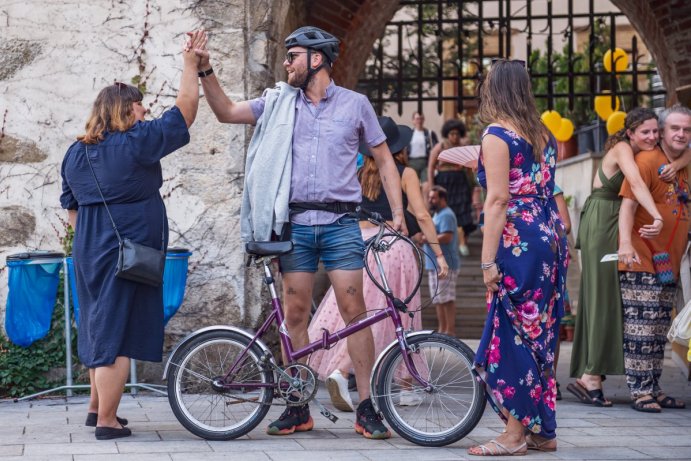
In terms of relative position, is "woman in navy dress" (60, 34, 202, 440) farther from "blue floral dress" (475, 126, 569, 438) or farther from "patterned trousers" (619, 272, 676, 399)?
"patterned trousers" (619, 272, 676, 399)

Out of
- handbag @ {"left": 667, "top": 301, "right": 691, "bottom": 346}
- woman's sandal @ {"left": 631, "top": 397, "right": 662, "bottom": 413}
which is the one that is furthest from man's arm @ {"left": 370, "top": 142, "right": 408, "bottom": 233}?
woman's sandal @ {"left": 631, "top": 397, "right": 662, "bottom": 413}

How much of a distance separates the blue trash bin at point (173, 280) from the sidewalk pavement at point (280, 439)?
0.53m

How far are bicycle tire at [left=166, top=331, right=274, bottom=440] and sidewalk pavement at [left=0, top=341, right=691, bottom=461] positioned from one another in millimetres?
89

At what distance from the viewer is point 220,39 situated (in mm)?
7191

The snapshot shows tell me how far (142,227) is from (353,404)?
6.31ft

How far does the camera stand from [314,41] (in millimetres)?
5527

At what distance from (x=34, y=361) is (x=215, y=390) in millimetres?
1957

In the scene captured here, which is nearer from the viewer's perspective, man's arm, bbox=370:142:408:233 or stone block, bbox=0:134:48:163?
man's arm, bbox=370:142:408:233

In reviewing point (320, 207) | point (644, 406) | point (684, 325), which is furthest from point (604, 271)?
point (320, 207)

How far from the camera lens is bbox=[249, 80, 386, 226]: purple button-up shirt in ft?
18.0

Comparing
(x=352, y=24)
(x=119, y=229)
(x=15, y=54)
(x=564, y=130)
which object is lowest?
(x=119, y=229)

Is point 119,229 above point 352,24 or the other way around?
the other way around

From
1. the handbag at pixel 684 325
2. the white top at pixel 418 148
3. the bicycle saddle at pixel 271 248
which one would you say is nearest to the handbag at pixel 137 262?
the bicycle saddle at pixel 271 248

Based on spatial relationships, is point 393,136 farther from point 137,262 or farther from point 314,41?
point 137,262
